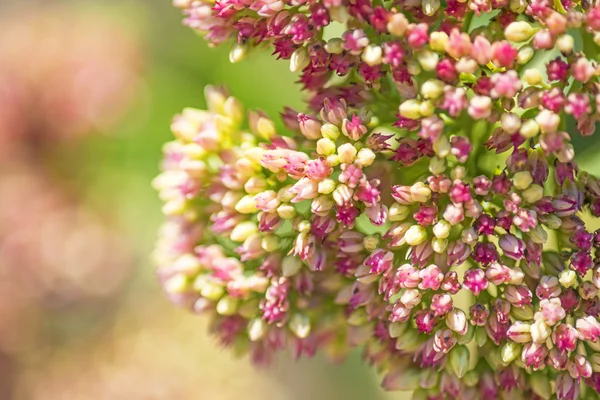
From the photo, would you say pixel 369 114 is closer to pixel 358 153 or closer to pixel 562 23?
pixel 358 153

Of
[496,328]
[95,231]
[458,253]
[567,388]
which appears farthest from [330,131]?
[95,231]

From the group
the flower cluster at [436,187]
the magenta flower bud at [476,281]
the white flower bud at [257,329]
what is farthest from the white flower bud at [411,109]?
the white flower bud at [257,329]

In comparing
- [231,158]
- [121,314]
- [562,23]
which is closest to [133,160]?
[121,314]

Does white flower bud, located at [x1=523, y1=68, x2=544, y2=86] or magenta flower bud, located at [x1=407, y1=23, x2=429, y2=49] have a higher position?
magenta flower bud, located at [x1=407, y1=23, x2=429, y2=49]

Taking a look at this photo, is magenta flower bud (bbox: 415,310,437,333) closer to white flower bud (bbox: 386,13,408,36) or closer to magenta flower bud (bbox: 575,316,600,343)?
magenta flower bud (bbox: 575,316,600,343)

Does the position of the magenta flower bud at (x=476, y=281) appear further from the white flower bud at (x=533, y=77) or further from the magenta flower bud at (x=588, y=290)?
the white flower bud at (x=533, y=77)

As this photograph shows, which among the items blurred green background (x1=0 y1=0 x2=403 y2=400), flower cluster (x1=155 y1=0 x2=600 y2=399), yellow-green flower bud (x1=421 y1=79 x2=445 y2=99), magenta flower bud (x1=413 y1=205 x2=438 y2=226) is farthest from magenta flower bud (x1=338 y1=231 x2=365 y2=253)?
blurred green background (x1=0 y1=0 x2=403 y2=400)
